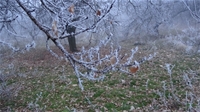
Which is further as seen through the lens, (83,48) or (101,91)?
(101,91)

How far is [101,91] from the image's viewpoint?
241 inches

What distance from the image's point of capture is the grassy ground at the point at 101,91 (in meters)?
5.29

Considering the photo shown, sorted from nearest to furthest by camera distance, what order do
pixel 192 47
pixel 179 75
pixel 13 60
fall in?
pixel 179 75, pixel 13 60, pixel 192 47

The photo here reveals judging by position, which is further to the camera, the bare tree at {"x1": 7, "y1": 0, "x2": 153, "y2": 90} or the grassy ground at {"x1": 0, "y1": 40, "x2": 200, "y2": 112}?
the grassy ground at {"x1": 0, "y1": 40, "x2": 200, "y2": 112}

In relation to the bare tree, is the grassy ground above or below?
below

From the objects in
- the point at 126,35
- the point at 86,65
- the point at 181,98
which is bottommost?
the point at 181,98

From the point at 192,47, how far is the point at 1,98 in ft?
29.4

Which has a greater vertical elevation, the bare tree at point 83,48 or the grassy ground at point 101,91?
the bare tree at point 83,48

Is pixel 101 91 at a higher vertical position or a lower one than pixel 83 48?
lower

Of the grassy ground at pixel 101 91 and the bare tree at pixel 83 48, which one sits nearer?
the bare tree at pixel 83 48

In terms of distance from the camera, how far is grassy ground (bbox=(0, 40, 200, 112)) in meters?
5.29

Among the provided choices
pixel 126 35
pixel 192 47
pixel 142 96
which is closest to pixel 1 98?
pixel 142 96

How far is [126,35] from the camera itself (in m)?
14.9

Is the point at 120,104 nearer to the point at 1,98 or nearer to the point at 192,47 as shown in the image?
A: the point at 1,98
